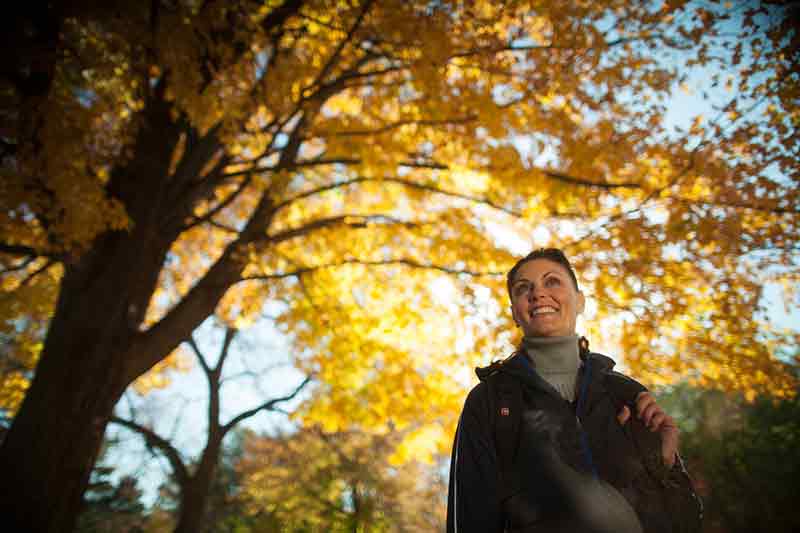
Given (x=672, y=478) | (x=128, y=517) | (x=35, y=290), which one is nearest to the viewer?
(x=672, y=478)

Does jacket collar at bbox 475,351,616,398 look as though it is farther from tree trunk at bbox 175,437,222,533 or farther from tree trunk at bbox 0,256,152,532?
tree trunk at bbox 175,437,222,533

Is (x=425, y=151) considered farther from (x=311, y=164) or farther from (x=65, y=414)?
(x=65, y=414)

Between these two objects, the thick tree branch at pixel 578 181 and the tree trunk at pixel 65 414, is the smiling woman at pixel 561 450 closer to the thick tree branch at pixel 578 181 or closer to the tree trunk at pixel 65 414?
the thick tree branch at pixel 578 181

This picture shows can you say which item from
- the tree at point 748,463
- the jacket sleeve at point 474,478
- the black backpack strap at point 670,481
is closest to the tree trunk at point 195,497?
the jacket sleeve at point 474,478

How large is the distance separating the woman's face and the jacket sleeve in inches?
16.1

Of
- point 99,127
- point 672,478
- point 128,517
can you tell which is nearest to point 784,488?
point 672,478

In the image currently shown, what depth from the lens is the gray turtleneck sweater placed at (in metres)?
1.81

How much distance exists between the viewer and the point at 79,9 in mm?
3715

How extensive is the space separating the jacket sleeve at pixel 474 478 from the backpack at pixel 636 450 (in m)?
0.04

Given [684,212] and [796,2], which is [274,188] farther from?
[796,2]

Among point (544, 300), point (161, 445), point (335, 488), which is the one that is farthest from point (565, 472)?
point (335, 488)

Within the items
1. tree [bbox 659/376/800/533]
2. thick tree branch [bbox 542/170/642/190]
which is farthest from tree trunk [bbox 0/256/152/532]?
tree [bbox 659/376/800/533]

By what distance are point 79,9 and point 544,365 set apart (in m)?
4.74

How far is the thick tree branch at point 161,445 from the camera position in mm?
8238
